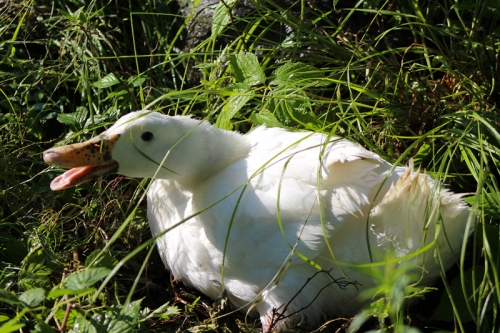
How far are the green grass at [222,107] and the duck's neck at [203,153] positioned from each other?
79mm

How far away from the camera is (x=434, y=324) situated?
2.28m

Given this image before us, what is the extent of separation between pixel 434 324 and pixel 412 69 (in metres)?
1.05

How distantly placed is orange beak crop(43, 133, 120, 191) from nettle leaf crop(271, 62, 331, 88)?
0.63m

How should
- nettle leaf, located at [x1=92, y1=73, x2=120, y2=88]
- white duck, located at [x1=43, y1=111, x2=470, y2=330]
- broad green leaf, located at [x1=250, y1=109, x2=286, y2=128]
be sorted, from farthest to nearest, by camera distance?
nettle leaf, located at [x1=92, y1=73, x2=120, y2=88]
broad green leaf, located at [x1=250, y1=109, x2=286, y2=128]
white duck, located at [x1=43, y1=111, x2=470, y2=330]

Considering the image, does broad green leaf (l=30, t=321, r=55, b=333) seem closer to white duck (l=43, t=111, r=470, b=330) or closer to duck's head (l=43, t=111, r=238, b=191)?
white duck (l=43, t=111, r=470, b=330)

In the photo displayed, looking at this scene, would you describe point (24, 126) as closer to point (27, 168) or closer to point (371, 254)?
point (27, 168)

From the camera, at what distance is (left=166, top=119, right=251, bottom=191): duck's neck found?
2.34m

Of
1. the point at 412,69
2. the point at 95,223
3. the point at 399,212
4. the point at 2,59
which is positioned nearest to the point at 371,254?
the point at 399,212

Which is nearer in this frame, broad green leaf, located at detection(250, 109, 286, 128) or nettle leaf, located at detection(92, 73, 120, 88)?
broad green leaf, located at detection(250, 109, 286, 128)

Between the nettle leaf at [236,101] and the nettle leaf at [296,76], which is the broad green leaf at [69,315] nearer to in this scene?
the nettle leaf at [236,101]

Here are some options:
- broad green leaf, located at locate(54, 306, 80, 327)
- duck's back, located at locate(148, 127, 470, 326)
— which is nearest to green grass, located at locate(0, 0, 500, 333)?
broad green leaf, located at locate(54, 306, 80, 327)

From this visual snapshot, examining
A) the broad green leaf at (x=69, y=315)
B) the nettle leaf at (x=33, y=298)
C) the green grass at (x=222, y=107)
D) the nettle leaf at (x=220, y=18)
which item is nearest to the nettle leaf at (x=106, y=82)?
the green grass at (x=222, y=107)

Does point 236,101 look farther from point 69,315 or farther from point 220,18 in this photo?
point 69,315

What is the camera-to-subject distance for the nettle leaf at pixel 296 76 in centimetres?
241
